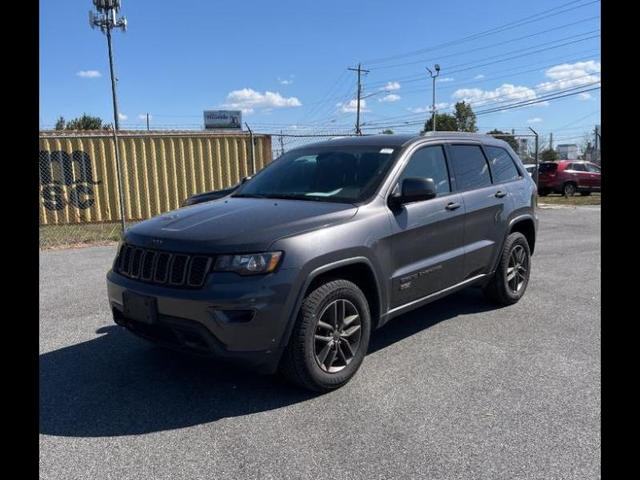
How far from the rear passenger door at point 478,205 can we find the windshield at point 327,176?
0.93 meters

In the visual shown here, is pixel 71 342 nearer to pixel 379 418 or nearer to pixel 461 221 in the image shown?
pixel 379 418

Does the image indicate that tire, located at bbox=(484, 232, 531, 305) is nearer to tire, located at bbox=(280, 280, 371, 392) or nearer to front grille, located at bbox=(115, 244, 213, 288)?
tire, located at bbox=(280, 280, 371, 392)

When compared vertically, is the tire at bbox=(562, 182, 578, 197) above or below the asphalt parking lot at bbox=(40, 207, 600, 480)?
above

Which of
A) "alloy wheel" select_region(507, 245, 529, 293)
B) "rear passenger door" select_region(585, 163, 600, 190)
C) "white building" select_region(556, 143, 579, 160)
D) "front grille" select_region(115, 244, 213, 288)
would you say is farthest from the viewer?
"white building" select_region(556, 143, 579, 160)

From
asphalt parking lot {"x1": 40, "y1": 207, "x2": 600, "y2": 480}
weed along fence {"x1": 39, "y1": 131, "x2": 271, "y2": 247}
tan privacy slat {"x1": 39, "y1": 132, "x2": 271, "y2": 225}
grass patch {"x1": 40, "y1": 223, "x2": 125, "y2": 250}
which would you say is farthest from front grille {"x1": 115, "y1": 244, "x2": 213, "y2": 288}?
tan privacy slat {"x1": 39, "y1": 132, "x2": 271, "y2": 225}

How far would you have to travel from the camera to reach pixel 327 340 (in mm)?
3641

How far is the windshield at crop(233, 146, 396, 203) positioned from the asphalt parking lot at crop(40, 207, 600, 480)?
1366 millimetres

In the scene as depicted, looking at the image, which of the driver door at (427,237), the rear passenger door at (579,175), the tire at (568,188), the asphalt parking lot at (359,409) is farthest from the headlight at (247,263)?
the rear passenger door at (579,175)

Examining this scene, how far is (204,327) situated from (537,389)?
228cm

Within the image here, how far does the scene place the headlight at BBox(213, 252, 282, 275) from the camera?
10.7 ft

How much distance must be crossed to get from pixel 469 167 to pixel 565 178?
19.5 metres

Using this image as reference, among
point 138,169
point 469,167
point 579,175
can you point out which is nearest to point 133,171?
point 138,169

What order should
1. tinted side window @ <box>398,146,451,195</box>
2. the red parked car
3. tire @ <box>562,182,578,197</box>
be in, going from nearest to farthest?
tinted side window @ <box>398,146,451,195</box>
the red parked car
tire @ <box>562,182,578,197</box>

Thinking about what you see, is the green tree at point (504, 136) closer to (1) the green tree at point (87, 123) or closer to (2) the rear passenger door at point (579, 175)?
→ (2) the rear passenger door at point (579, 175)
